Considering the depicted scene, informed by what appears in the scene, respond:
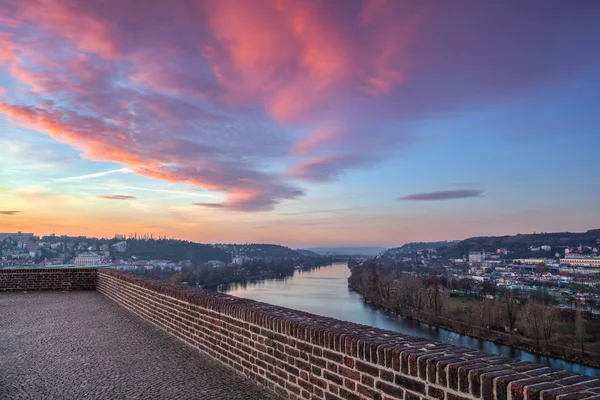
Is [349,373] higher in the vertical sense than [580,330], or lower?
higher

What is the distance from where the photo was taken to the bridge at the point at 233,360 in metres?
1.99

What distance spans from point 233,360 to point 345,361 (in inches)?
74.4

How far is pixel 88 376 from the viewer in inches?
161

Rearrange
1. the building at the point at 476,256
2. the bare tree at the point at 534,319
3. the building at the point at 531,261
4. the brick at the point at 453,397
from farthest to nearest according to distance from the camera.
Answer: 1. the building at the point at 476,256
2. the building at the point at 531,261
3. the bare tree at the point at 534,319
4. the brick at the point at 453,397

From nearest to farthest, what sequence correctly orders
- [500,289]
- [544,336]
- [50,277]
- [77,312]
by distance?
[77,312], [50,277], [544,336], [500,289]

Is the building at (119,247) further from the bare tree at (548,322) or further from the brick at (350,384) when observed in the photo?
the brick at (350,384)

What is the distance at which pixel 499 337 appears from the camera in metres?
44.5

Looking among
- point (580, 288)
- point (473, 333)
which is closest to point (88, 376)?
point (473, 333)

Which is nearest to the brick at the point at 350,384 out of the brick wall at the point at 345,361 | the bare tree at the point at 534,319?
the brick wall at the point at 345,361

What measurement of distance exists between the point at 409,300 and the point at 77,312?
58993 mm

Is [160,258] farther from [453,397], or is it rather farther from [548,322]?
[453,397]

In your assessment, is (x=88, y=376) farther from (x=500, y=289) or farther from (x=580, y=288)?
(x=580, y=288)

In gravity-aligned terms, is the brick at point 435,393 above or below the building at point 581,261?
above

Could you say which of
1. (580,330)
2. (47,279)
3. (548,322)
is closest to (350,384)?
(47,279)
